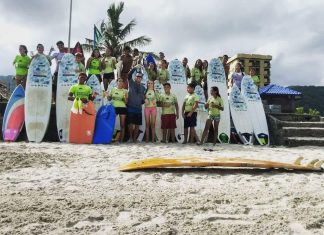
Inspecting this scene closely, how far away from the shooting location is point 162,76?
9.07 metres

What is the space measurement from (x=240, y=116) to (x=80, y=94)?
3.95 meters

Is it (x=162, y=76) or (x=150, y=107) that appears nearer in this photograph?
(x=150, y=107)

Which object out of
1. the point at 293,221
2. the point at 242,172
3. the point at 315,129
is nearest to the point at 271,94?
the point at 315,129

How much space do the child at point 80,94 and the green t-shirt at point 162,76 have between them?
184cm

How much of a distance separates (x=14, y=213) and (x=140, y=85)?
17.8 feet

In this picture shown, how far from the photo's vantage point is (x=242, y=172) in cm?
479

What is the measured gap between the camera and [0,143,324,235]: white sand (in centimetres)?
271

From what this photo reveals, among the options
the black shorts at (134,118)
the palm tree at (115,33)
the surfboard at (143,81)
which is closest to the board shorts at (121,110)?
the black shorts at (134,118)

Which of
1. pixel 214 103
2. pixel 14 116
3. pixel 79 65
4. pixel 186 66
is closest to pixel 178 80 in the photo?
pixel 186 66

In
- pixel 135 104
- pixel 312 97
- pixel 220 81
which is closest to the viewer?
pixel 135 104

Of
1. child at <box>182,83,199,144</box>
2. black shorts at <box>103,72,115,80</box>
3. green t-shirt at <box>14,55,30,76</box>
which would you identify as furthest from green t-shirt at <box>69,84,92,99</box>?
child at <box>182,83,199,144</box>

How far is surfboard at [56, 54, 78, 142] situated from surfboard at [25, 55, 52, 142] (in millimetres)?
241

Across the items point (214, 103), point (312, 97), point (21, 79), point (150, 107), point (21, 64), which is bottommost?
point (150, 107)

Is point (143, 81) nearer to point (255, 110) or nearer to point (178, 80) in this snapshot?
point (178, 80)
